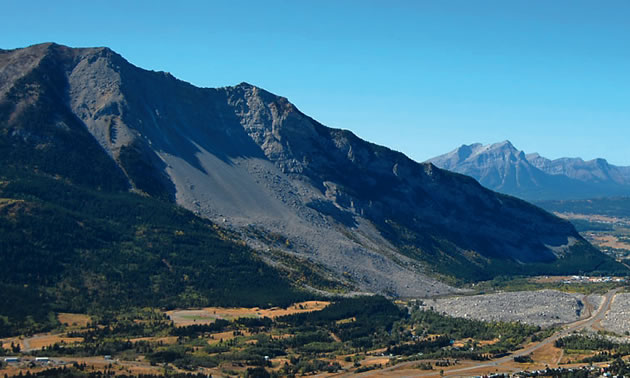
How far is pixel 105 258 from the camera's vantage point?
556 ft

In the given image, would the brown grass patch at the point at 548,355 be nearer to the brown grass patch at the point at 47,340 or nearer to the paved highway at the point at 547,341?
the paved highway at the point at 547,341

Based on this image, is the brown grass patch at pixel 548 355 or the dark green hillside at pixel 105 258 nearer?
the brown grass patch at pixel 548 355

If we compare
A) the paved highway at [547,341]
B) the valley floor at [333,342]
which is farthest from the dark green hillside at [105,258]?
the paved highway at [547,341]

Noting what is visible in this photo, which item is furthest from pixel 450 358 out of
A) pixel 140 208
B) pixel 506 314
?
pixel 140 208

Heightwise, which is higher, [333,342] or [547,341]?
[333,342]

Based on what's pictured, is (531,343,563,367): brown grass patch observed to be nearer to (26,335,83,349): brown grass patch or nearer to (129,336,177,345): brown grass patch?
(129,336,177,345): brown grass patch

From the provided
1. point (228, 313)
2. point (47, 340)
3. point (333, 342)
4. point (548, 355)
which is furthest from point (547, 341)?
point (47, 340)

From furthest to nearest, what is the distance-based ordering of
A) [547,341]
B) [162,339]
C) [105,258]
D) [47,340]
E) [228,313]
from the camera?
[105,258]
[228,313]
[547,341]
[162,339]
[47,340]

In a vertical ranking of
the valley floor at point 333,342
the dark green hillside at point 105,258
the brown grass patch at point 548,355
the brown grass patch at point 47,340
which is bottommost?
the brown grass patch at point 548,355

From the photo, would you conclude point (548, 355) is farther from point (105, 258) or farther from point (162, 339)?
point (105, 258)

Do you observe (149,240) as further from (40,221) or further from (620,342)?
(620,342)

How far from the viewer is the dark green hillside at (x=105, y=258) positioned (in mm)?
151625

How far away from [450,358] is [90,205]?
105815mm

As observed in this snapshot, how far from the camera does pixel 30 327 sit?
430ft
